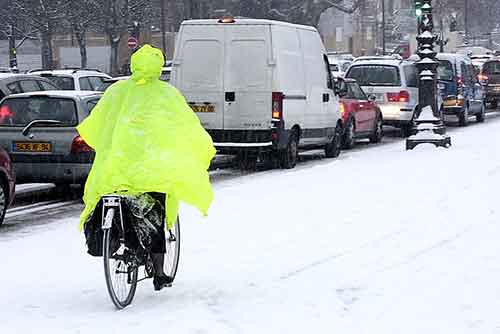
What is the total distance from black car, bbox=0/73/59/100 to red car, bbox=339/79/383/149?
5703mm

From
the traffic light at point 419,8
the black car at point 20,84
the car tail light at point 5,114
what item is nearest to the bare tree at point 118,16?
the traffic light at point 419,8

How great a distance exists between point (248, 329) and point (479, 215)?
18.4ft

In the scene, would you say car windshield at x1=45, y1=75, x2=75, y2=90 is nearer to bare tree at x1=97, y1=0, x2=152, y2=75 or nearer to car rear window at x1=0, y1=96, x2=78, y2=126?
car rear window at x1=0, y1=96, x2=78, y2=126

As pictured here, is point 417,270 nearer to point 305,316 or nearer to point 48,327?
point 305,316

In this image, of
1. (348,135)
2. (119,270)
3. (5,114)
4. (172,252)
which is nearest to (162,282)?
(172,252)

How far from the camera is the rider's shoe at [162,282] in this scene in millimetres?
8117

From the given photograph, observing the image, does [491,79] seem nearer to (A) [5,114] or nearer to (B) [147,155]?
(A) [5,114]

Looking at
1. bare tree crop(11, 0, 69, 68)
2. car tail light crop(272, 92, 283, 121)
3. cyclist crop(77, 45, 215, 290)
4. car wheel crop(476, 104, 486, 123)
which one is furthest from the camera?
bare tree crop(11, 0, 69, 68)

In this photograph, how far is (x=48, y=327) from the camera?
7.19 meters

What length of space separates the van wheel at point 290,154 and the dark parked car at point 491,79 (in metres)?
21.6

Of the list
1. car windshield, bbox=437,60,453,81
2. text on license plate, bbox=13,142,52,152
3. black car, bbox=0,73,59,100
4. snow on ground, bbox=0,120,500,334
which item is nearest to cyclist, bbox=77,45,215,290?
snow on ground, bbox=0,120,500,334

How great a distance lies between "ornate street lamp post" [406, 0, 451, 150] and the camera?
69.1ft

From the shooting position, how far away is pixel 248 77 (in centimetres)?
1778

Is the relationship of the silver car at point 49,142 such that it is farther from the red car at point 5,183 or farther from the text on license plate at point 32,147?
the red car at point 5,183
